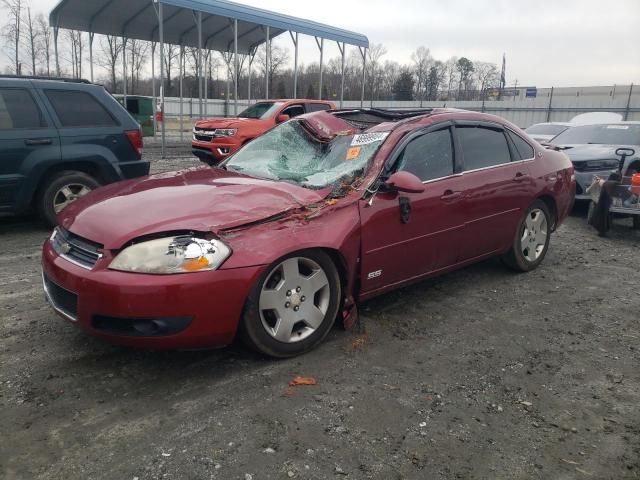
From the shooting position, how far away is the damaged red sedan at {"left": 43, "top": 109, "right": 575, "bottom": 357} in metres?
2.85

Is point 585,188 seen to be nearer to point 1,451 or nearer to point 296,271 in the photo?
point 296,271

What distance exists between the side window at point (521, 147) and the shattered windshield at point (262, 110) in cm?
822

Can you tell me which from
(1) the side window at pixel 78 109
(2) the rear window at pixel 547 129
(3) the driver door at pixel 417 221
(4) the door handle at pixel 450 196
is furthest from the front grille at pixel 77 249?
(2) the rear window at pixel 547 129

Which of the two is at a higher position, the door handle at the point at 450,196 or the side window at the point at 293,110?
the side window at the point at 293,110

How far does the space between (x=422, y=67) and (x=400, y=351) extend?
65235mm

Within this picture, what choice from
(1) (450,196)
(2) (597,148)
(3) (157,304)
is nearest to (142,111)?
(2) (597,148)

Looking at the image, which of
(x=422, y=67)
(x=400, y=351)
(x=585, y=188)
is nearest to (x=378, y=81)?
(x=422, y=67)

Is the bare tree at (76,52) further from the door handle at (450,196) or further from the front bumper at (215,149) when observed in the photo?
the door handle at (450,196)

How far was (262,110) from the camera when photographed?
13.1 metres

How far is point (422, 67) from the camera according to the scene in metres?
63.9

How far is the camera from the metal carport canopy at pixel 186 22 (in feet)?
54.1

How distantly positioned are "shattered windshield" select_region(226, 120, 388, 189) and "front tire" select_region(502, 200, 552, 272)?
203 cm

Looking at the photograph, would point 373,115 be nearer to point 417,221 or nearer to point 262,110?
point 417,221

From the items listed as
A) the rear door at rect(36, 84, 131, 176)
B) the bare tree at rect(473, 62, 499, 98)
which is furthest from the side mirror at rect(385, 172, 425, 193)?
the bare tree at rect(473, 62, 499, 98)
